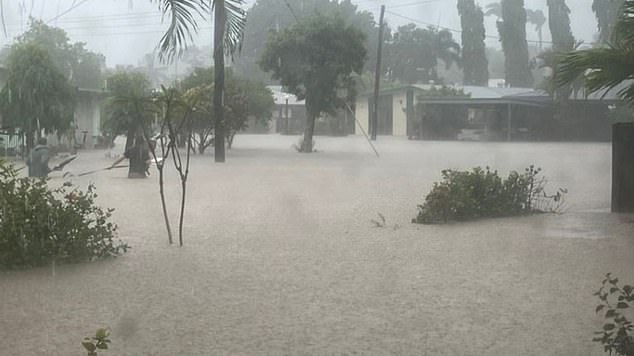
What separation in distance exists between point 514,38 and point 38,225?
1323cm

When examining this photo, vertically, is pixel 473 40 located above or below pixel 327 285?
above

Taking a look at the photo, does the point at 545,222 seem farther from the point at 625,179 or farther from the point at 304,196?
the point at 304,196

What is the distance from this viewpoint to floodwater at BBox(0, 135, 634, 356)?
4984 mm

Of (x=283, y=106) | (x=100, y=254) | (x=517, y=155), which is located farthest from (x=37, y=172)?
(x=283, y=106)

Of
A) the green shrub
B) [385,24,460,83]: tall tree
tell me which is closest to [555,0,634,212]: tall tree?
the green shrub

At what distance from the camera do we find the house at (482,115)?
28.8 m

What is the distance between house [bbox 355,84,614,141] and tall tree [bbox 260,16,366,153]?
552 centimetres

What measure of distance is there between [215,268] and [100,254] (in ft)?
3.61

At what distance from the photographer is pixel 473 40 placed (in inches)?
779

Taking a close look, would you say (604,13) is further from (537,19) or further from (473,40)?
(473,40)

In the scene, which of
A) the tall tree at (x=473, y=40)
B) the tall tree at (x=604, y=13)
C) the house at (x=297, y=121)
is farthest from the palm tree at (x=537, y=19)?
the house at (x=297, y=121)

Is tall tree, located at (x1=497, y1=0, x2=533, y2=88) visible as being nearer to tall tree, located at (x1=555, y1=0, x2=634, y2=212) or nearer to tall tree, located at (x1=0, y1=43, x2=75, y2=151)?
tall tree, located at (x1=555, y1=0, x2=634, y2=212)

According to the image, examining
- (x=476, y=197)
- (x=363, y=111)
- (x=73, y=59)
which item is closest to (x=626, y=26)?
(x=476, y=197)

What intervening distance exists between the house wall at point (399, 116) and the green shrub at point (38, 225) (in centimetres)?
3639
